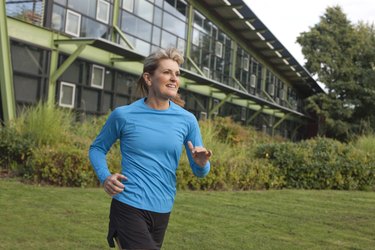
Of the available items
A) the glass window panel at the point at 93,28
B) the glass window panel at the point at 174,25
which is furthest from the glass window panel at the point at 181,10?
the glass window panel at the point at 93,28

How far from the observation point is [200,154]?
9.12ft

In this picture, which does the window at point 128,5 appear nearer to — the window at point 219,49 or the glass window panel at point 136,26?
the glass window panel at point 136,26

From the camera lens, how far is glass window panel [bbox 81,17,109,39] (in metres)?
16.3

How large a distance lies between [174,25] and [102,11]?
5.59 metres

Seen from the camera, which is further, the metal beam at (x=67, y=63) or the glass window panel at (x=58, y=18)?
the glass window panel at (x=58, y=18)

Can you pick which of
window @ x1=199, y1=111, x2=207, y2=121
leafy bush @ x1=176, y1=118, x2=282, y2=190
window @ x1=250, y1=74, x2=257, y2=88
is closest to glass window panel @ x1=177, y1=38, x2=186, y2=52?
window @ x1=199, y1=111, x2=207, y2=121

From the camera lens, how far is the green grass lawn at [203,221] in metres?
5.66

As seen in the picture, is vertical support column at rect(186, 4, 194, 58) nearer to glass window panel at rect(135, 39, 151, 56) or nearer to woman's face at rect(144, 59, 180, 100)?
glass window panel at rect(135, 39, 151, 56)

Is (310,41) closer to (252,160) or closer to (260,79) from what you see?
(260,79)

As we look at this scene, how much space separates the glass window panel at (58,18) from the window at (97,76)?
213 centimetres

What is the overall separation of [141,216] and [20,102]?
1203 centimetres

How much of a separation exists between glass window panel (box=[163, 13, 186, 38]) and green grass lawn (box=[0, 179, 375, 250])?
1291 centimetres

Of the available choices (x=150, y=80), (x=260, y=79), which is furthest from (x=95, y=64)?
(x=260, y=79)

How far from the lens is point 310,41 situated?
35.8m
